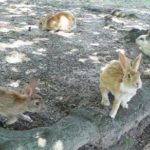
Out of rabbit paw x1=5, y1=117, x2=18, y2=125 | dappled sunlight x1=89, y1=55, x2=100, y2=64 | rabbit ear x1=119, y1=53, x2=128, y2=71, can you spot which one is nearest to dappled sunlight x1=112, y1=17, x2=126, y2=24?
dappled sunlight x1=89, y1=55, x2=100, y2=64

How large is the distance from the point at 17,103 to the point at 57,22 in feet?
10.8

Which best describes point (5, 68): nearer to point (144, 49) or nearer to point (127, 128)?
point (127, 128)

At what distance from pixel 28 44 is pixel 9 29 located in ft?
2.52

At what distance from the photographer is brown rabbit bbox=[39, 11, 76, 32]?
7094 millimetres

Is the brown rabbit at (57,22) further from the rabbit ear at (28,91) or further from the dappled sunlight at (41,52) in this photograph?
the rabbit ear at (28,91)

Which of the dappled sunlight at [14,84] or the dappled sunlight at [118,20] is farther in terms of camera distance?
the dappled sunlight at [118,20]

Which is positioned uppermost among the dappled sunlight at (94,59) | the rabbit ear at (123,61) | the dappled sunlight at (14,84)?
the rabbit ear at (123,61)

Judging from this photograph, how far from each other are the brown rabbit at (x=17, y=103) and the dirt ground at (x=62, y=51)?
11cm

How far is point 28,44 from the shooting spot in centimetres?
632

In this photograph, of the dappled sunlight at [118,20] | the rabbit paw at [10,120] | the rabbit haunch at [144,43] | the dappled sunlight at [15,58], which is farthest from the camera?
the dappled sunlight at [118,20]

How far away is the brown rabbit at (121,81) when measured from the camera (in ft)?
13.0

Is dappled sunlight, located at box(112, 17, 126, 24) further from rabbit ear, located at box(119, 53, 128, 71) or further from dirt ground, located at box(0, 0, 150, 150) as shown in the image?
rabbit ear, located at box(119, 53, 128, 71)

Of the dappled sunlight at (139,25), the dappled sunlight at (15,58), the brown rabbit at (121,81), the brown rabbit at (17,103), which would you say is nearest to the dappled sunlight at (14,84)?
the dappled sunlight at (15,58)

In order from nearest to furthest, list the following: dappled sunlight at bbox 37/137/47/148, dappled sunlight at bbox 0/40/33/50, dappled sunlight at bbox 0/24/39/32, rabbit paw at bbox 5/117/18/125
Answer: dappled sunlight at bbox 37/137/47/148 → rabbit paw at bbox 5/117/18/125 → dappled sunlight at bbox 0/40/33/50 → dappled sunlight at bbox 0/24/39/32
